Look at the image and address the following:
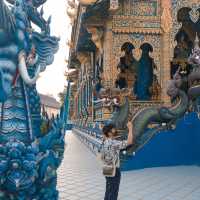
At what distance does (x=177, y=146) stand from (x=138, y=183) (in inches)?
106

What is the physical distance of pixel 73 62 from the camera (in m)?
21.2

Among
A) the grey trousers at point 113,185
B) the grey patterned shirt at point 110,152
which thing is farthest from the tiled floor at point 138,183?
the grey patterned shirt at point 110,152

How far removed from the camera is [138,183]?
6645mm

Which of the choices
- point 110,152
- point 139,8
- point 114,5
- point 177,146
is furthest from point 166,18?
point 110,152

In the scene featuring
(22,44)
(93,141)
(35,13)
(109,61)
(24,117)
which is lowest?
(93,141)

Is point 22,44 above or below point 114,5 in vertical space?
below

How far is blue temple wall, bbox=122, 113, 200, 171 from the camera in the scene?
8602 millimetres

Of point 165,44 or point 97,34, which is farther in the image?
point 97,34

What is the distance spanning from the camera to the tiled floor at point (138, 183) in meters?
5.60

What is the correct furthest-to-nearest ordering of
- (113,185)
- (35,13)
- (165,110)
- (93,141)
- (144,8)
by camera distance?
(93,141) → (144,8) → (165,110) → (113,185) → (35,13)

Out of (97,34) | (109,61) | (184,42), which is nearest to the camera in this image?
(109,61)

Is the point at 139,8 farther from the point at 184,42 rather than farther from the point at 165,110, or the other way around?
the point at 184,42

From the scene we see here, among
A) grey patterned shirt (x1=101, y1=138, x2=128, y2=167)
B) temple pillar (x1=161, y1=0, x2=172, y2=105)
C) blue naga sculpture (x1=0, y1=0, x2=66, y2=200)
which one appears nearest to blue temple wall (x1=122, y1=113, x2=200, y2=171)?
temple pillar (x1=161, y1=0, x2=172, y2=105)

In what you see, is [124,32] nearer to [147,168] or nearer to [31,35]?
[147,168]
